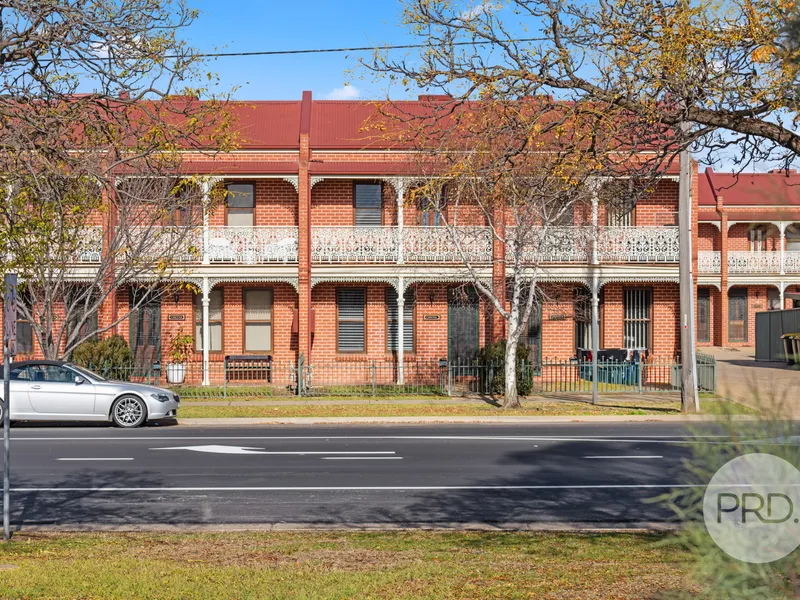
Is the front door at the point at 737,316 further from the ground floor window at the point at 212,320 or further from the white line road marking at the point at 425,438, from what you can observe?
the white line road marking at the point at 425,438

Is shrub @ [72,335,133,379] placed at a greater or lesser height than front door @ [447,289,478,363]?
lesser

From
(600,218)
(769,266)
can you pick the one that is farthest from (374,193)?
(769,266)

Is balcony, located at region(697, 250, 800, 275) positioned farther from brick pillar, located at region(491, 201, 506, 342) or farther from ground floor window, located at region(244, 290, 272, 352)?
ground floor window, located at region(244, 290, 272, 352)

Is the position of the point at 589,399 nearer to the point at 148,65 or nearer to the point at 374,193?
the point at 374,193

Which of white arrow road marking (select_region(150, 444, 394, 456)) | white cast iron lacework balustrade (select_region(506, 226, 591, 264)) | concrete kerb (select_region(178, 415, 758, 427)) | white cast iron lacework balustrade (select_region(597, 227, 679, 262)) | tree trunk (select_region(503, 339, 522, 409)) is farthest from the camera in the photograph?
white cast iron lacework balustrade (select_region(597, 227, 679, 262))

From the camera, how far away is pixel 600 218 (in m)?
27.3

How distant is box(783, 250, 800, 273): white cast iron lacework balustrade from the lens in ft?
133

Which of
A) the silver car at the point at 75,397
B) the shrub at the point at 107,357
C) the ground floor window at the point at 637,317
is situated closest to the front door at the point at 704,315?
the ground floor window at the point at 637,317

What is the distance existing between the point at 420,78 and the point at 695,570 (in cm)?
607

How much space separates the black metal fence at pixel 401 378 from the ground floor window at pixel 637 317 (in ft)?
3.14

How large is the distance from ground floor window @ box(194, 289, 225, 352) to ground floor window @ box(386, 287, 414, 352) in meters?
5.04

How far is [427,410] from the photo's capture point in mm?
22172

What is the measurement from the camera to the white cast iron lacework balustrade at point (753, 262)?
40.8 metres

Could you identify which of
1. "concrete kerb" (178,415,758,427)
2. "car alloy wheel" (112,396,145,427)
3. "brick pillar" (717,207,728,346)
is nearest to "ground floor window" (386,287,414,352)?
"concrete kerb" (178,415,758,427)
